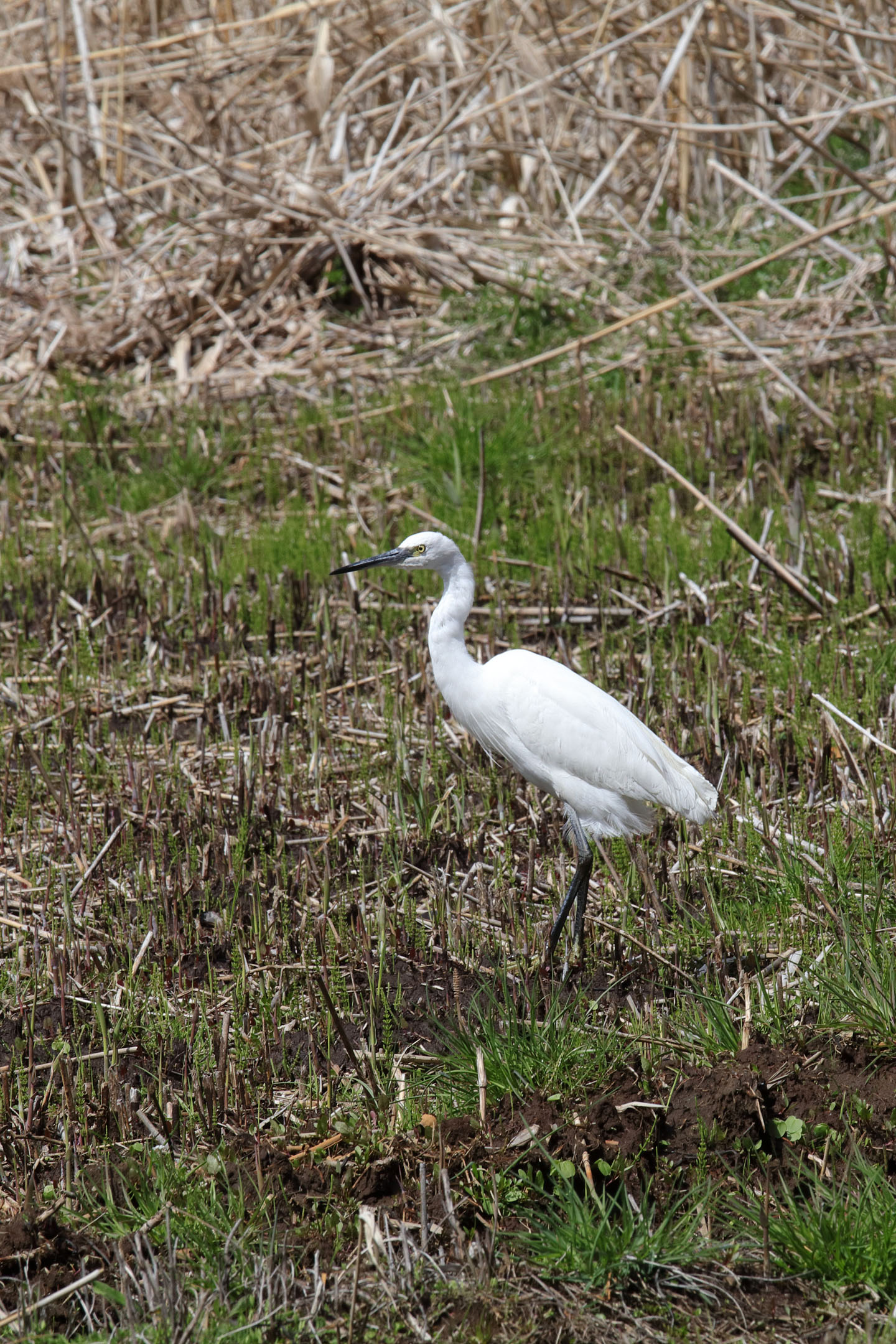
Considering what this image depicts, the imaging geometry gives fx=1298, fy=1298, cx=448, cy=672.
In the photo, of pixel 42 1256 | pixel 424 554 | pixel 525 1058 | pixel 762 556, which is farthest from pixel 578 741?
pixel 42 1256

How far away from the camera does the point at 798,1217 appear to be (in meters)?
2.37

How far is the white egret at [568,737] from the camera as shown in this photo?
12.1 feet

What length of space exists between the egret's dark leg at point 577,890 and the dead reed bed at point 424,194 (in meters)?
3.86

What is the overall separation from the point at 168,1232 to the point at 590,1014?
124cm

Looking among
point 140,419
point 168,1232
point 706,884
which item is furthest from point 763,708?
point 140,419

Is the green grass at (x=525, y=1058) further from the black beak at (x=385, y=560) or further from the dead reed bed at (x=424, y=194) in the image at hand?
the dead reed bed at (x=424, y=194)

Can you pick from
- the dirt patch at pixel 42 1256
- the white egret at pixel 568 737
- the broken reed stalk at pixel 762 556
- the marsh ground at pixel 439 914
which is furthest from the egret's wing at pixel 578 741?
the dirt patch at pixel 42 1256

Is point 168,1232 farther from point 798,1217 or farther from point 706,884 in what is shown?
point 706,884

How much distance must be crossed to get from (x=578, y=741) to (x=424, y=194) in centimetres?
669

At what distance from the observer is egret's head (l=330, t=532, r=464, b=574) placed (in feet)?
13.0

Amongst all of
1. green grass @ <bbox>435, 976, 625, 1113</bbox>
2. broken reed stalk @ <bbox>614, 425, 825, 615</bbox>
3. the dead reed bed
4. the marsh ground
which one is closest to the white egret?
the marsh ground

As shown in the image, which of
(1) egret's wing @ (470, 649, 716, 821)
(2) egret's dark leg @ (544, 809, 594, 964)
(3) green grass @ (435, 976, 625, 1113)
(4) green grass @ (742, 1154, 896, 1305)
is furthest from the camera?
(1) egret's wing @ (470, 649, 716, 821)

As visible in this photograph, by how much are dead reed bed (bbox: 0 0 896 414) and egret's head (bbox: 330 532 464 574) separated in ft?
10.9

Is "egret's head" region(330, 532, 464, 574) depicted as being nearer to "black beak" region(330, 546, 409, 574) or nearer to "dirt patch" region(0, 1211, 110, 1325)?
"black beak" region(330, 546, 409, 574)
